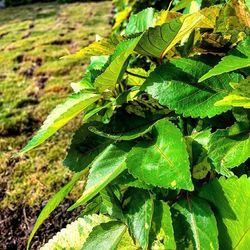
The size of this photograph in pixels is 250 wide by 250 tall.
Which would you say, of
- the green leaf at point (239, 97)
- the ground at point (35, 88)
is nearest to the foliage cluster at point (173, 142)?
the green leaf at point (239, 97)

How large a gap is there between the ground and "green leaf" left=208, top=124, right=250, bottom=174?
54 centimetres

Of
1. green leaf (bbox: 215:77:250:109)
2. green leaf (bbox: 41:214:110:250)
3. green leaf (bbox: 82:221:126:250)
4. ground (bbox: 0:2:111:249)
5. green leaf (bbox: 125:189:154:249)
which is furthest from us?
ground (bbox: 0:2:111:249)

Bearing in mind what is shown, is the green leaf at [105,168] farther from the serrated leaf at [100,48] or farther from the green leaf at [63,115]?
the serrated leaf at [100,48]

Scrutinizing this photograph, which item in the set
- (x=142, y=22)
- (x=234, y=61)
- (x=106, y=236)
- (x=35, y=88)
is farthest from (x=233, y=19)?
(x=35, y=88)

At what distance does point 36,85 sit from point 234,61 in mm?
4975

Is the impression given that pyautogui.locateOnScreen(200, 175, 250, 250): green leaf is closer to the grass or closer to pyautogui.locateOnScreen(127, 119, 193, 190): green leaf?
pyautogui.locateOnScreen(127, 119, 193, 190): green leaf

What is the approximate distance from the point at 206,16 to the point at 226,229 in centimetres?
47

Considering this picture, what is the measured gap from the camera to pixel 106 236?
1004 mm

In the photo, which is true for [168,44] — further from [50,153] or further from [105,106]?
[50,153]

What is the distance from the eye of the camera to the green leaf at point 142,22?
114 cm

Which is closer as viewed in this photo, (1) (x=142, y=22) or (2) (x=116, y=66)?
(2) (x=116, y=66)

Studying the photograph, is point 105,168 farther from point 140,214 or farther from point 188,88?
point 188,88

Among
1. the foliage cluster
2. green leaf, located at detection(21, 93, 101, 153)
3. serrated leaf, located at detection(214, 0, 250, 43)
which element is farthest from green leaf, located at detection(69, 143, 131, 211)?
serrated leaf, located at detection(214, 0, 250, 43)

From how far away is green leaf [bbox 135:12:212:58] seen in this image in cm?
84
